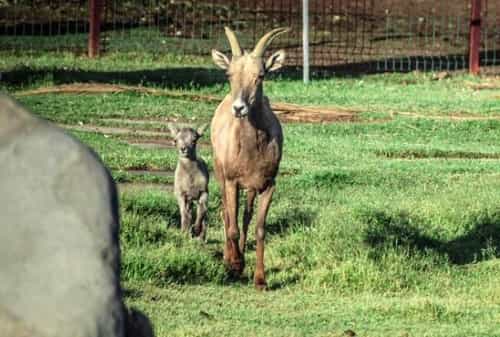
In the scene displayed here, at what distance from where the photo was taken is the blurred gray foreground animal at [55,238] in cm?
317

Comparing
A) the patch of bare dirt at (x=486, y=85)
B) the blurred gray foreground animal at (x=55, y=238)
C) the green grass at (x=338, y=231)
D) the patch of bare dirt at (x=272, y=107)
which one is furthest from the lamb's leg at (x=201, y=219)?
the patch of bare dirt at (x=486, y=85)

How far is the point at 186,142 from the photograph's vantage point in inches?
439

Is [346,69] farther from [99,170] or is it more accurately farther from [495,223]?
[99,170]

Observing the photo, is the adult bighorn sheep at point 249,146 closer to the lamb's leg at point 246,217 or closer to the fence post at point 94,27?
the lamb's leg at point 246,217

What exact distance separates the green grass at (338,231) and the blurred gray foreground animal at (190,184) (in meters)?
0.19

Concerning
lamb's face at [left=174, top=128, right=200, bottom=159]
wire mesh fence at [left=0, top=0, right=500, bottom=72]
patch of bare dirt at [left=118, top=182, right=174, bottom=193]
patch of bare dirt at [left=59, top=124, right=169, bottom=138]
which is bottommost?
patch of bare dirt at [left=118, top=182, right=174, bottom=193]

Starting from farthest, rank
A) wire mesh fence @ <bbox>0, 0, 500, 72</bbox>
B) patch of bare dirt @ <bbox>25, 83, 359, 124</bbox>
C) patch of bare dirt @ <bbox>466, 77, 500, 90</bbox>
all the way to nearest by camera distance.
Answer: wire mesh fence @ <bbox>0, 0, 500, 72</bbox> → patch of bare dirt @ <bbox>466, 77, 500, 90</bbox> → patch of bare dirt @ <bbox>25, 83, 359, 124</bbox>

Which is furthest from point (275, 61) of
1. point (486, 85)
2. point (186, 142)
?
point (486, 85)

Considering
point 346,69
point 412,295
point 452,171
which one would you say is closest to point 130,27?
point 346,69

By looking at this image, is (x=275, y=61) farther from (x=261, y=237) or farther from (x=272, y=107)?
(x=272, y=107)

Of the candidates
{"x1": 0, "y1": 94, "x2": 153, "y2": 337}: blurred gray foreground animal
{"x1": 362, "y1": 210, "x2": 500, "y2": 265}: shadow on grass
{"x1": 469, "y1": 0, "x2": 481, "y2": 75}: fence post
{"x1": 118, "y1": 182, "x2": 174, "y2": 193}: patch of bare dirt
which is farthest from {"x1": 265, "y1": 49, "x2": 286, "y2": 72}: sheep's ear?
{"x1": 469, "y1": 0, "x2": 481, "y2": 75}: fence post

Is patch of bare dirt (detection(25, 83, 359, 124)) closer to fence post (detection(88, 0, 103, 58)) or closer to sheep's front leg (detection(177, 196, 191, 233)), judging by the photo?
fence post (detection(88, 0, 103, 58))

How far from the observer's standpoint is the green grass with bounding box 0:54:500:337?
325 inches

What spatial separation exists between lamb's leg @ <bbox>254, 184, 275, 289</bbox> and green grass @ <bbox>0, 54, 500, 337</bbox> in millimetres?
98
